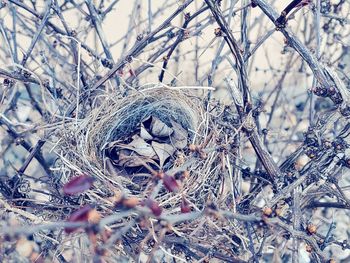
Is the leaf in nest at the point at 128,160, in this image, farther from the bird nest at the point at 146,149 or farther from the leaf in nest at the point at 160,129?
the leaf in nest at the point at 160,129

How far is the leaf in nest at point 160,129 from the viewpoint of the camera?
2654 mm

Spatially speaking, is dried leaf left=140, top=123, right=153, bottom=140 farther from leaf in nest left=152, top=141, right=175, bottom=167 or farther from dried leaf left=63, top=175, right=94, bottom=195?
dried leaf left=63, top=175, right=94, bottom=195

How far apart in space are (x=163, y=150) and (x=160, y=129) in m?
0.10

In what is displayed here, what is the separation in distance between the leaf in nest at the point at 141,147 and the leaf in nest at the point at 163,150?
0.03 meters

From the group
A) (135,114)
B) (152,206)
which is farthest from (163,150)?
(152,206)

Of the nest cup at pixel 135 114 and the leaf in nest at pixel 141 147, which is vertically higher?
the nest cup at pixel 135 114

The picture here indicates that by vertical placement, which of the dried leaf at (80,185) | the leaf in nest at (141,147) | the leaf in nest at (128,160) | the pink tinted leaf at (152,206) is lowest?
the leaf in nest at (128,160)

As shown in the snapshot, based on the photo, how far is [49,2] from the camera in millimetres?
2260

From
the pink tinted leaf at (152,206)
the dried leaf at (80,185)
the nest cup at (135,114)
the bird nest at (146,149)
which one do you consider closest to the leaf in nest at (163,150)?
the bird nest at (146,149)

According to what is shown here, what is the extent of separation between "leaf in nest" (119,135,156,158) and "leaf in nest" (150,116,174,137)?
0.22ft

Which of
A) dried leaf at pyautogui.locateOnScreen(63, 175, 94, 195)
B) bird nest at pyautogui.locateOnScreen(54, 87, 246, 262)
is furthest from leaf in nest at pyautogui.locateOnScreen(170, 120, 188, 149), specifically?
dried leaf at pyautogui.locateOnScreen(63, 175, 94, 195)

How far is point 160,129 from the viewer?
266 cm

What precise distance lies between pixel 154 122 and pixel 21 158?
1.50 metres

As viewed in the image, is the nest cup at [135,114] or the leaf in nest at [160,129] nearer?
the nest cup at [135,114]
